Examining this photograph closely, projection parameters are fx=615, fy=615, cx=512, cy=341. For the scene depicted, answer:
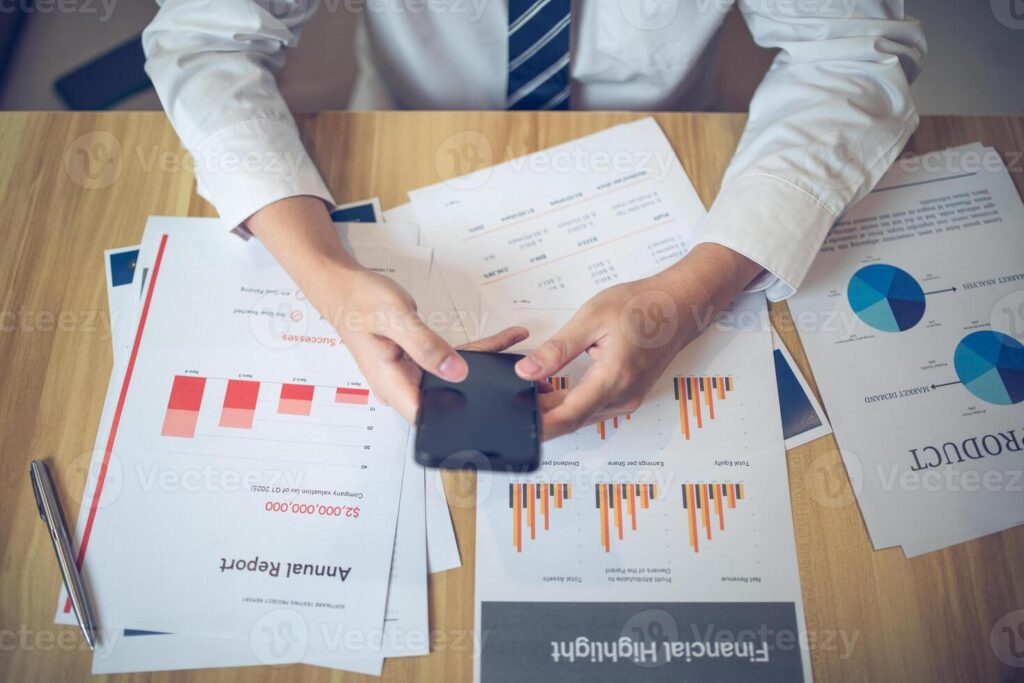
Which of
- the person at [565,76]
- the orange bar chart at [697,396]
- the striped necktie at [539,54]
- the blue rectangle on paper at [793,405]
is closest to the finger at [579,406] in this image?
the person at [565,76]

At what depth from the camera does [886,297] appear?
0.71 m

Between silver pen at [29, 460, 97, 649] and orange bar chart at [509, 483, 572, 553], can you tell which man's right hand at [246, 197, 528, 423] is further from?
silver pen at [29, 460, 97, 649]

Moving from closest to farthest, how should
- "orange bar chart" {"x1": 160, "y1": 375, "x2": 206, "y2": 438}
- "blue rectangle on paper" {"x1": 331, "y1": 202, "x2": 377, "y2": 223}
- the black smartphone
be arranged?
1. the black smartphone
2. "orange bar chart" {"x1": 160, "y1": 375, "x2": 206, "y2": 438}
3. "blue rectangle on paper" {"x1": 331, "y1": 202, "x2": 377, "y2": 223}

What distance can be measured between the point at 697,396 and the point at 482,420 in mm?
247

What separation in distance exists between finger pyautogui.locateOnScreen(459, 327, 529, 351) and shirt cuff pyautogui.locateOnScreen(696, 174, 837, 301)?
23cm

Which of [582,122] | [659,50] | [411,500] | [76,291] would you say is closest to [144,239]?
[76,291]

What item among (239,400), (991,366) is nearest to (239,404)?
(239,400)

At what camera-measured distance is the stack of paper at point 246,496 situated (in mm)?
583

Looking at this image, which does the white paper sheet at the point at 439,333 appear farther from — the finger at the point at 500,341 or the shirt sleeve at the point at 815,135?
the shirt sleeve at the point at 815,135

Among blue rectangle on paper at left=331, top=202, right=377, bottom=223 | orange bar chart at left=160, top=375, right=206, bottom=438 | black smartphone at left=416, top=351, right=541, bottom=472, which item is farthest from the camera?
blue rectangle on paper at left=331, top=202, right=377, bottom=223

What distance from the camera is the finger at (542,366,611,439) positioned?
586mm

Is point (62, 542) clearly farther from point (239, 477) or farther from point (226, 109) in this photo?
point (226, 109)

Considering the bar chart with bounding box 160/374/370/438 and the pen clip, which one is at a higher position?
the bar chart with bounding box 160/374/370/438

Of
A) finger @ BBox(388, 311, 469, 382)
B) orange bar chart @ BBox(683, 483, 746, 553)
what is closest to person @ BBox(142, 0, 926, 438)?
finger @ BBox(388, 311, 469, 382)
